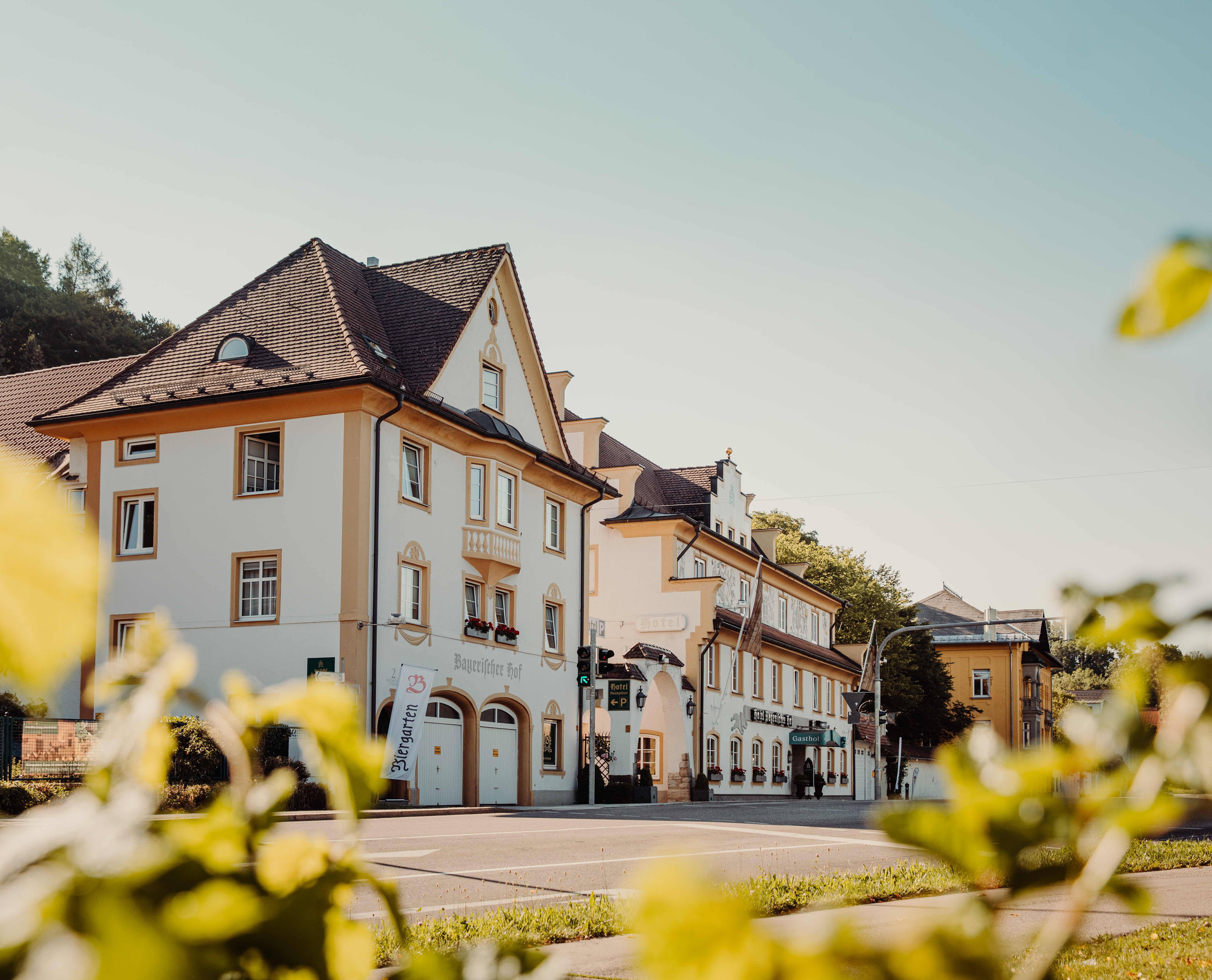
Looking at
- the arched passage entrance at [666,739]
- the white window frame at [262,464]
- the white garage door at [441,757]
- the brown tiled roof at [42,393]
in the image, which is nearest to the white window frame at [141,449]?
the white window frame at [262,464]

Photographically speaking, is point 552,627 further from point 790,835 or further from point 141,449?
point 790,835

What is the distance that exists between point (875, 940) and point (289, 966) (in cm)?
27

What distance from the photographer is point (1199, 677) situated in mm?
703

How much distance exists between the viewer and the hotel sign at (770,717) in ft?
157

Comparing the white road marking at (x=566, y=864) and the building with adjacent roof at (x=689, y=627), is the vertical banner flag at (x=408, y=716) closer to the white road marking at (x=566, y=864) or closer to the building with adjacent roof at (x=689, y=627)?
the building with adjacent roof at (x=689, y=627)

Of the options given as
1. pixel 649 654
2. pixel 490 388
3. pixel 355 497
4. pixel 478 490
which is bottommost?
pixel 649 654

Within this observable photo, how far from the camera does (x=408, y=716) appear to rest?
88.3 ft

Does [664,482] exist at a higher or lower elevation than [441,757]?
higher

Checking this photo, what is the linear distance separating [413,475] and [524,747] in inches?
290

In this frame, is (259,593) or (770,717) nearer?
(259,593)

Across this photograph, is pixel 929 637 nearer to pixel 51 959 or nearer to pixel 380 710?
pixel 380 710

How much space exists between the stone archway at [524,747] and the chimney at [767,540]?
81.8ft

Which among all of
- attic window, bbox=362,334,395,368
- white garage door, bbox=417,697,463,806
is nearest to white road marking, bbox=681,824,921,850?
white garage door, bbox=417,697,463,806

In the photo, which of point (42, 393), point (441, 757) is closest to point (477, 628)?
point (441, 757)
